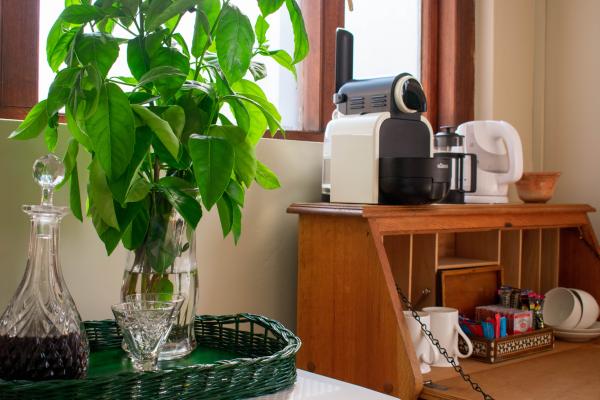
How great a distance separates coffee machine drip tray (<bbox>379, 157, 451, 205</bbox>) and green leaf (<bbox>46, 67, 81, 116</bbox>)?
86 centimetres

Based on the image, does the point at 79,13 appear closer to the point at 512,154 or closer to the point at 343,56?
the point at 343,56

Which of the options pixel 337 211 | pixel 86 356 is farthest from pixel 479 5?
pixel 86 356

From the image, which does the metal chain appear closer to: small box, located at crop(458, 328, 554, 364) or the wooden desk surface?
the wooden desk surface

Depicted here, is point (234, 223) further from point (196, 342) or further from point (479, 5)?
point (479, 5)

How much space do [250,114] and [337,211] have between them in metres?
0.41

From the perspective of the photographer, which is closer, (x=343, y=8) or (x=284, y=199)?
(x=284, y=199)

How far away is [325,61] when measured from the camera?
2.13 m

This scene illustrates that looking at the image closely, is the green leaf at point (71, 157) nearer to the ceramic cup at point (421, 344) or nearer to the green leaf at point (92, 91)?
the green leaf at point (92, 91)

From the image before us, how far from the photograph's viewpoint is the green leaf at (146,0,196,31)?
42.9 inches

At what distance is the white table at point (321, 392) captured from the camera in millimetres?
1136

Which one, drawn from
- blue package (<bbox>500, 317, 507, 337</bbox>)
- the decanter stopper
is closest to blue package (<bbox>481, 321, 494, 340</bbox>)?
blue package (<bbox>500, 317, 507, 337</bbox>)

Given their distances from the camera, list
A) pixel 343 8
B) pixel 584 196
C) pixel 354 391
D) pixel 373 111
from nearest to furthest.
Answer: pixel 354 391
pixel 373 111
pixel 343 8
pixel 584 196

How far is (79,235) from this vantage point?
1.53 meters

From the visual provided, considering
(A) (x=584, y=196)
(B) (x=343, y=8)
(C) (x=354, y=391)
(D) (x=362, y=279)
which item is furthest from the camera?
(A) (x=584, y=196)
